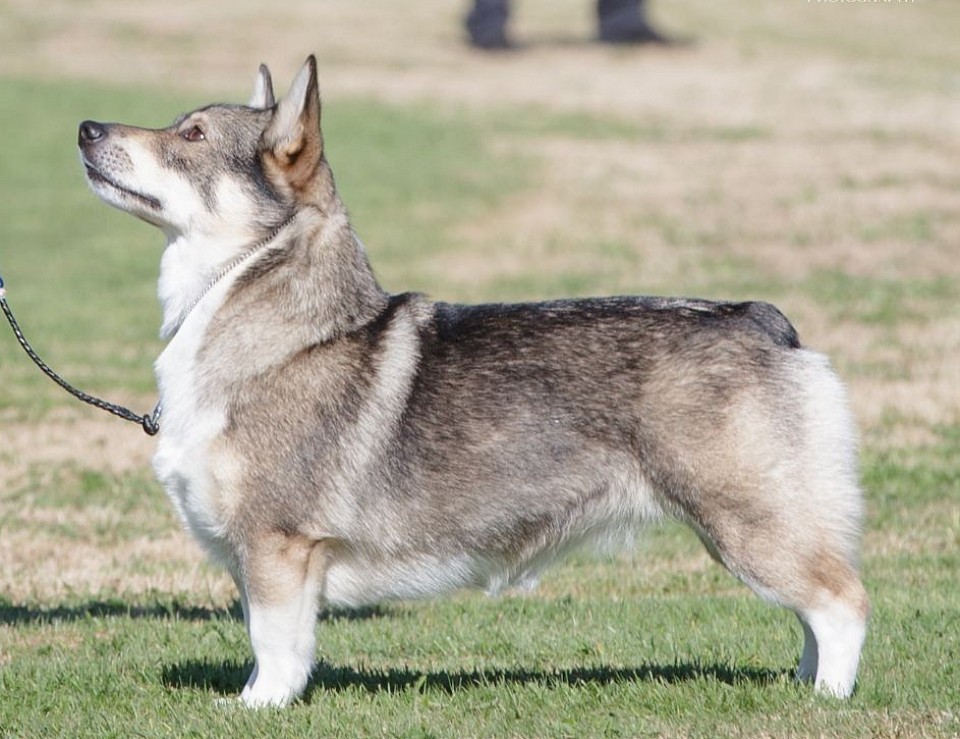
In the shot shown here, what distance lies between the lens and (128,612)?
797cm

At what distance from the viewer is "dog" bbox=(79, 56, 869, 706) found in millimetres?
5766

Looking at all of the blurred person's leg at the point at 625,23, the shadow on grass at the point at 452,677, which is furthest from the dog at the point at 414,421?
the blurred person's leg at the point at 625,23

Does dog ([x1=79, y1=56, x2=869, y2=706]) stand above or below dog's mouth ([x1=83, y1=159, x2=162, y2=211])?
below

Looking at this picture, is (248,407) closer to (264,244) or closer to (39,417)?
(264,244)

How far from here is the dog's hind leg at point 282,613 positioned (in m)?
5.77

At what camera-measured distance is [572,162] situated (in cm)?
2841

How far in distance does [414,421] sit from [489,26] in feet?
115

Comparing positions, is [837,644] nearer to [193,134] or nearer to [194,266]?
[194,266]

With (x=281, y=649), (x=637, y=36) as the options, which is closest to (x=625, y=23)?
(x=637, y=36)

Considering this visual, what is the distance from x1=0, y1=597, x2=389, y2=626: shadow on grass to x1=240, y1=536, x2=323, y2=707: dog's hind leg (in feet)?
6.20

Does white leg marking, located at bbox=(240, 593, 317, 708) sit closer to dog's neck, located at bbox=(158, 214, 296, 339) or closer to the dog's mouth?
dog's neck, located at bbox=(158, 214, 296, 339)

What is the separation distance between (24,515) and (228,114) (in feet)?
15.5

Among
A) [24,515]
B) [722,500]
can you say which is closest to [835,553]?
[722,500]

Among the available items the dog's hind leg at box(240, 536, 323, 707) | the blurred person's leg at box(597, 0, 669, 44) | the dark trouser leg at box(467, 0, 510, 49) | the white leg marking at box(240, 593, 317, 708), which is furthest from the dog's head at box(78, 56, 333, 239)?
the blurred person's leg at box(597, 0, 669, 44)
